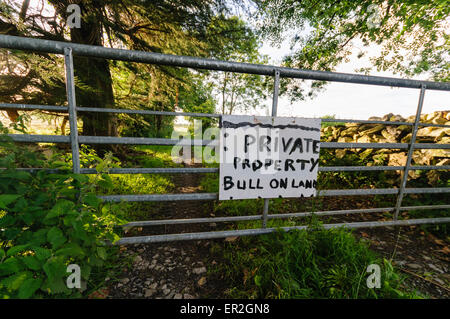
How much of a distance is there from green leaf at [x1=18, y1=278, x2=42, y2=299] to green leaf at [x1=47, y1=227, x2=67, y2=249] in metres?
0.16

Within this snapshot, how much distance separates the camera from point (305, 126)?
1790 mm

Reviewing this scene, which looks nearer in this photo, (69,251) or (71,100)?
(69,251)

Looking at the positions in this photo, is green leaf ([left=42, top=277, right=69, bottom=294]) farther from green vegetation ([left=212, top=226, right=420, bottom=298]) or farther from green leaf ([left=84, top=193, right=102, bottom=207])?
green vegetation ([left=212, top=226, right=420, bottom=298])

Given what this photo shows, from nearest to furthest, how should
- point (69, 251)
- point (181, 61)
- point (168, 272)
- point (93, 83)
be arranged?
point (69, 251) → point (181, 61) → point (168, 272) → point (93, 83)

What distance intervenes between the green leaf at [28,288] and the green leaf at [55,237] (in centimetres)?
16

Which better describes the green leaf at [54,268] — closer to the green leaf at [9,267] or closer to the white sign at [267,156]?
the green leaf at [9,267]

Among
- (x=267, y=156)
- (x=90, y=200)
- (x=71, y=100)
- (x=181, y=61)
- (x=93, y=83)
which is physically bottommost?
(x=90, y=200)

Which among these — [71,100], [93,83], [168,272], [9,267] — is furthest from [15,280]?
[93,83]

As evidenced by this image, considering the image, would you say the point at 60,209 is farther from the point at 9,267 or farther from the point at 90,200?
the point at 9,267

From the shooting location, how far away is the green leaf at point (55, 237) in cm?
95

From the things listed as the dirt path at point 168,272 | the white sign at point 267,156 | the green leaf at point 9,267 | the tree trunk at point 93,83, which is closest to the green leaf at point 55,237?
the green leaf at point 9,267

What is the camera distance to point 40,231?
3.25 ft

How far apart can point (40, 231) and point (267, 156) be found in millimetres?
1698
